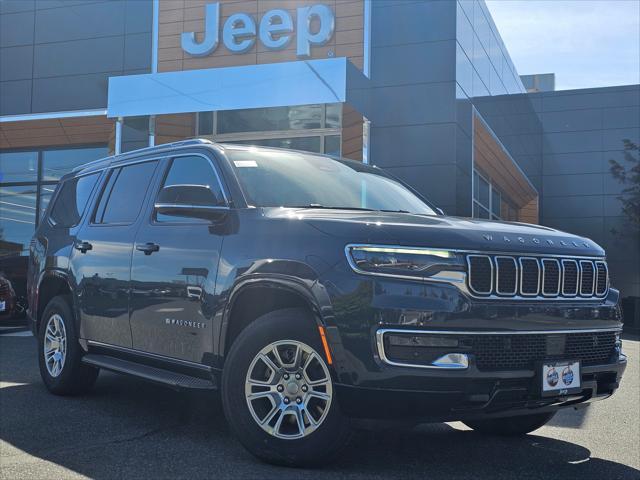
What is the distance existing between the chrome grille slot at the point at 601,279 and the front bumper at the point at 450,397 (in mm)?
906

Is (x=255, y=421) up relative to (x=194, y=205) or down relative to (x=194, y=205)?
down

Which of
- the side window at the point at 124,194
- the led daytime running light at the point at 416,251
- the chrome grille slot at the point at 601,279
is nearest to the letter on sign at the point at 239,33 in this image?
the side window at the point at 124,194

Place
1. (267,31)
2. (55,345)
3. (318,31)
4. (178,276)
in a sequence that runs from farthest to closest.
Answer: (267,31) → (318,31) → (55,345) → (178,276)

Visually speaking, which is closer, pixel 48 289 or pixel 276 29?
pixel 48 289

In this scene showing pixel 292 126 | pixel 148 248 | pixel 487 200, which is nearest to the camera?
pixel 148 248

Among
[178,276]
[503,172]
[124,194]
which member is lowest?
[178,276]

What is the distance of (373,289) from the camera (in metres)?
3.51

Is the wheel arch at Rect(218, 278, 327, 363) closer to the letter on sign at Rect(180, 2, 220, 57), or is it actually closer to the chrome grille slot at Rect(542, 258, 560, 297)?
the chrome grille slot at Rect(542, 258, 560, 297)

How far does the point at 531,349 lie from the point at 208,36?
14658 mm

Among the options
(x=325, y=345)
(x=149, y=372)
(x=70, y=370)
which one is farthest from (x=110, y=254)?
(x=325, y=345)

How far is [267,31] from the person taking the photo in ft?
53.1

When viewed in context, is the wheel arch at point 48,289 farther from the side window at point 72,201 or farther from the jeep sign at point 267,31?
the jeep sign at point 267,31

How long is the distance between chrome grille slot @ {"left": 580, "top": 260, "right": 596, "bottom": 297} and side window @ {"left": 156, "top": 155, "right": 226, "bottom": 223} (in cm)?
220

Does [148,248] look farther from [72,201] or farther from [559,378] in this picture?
[559,378]
